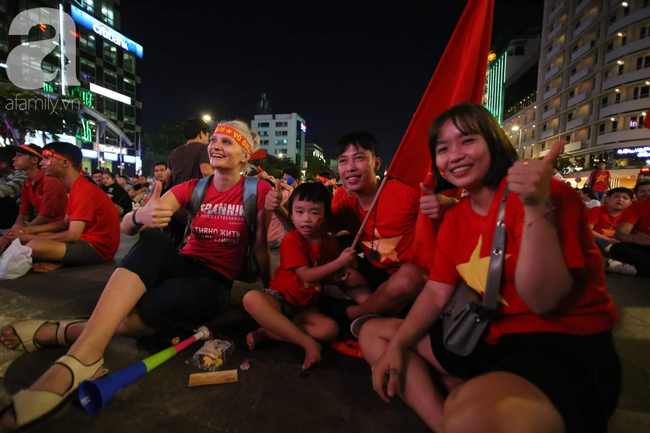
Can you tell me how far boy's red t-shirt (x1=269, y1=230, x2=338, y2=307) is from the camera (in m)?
2.53

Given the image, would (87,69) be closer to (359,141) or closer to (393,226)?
(359,141)

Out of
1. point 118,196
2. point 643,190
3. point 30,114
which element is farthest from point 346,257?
point 30,114

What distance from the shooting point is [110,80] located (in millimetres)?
46344

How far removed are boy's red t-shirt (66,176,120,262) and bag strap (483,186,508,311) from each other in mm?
4610

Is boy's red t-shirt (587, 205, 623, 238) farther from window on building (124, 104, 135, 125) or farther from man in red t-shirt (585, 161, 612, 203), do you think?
window on building (124, 104, 135, 125)

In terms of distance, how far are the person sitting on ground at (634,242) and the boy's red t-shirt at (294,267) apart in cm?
514

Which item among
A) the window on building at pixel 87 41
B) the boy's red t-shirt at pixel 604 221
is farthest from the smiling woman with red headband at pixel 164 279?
the window on building at pixel 87 41

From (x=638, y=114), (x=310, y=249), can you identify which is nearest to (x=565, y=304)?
(x=310, y=249)

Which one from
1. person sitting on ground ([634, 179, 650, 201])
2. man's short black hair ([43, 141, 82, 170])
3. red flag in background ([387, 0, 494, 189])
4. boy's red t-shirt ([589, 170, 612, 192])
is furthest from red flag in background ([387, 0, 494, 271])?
boy's red t-shirt ([589, 170, 612, 192])

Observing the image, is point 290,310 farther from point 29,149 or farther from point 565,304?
point 29,149

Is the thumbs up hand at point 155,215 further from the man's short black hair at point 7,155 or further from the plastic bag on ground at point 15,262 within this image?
the man's short black hair at point 7,155

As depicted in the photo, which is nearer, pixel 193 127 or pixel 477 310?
pixel 477 310

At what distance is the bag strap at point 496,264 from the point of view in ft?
4.58

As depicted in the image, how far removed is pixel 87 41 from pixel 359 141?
5581 cm
